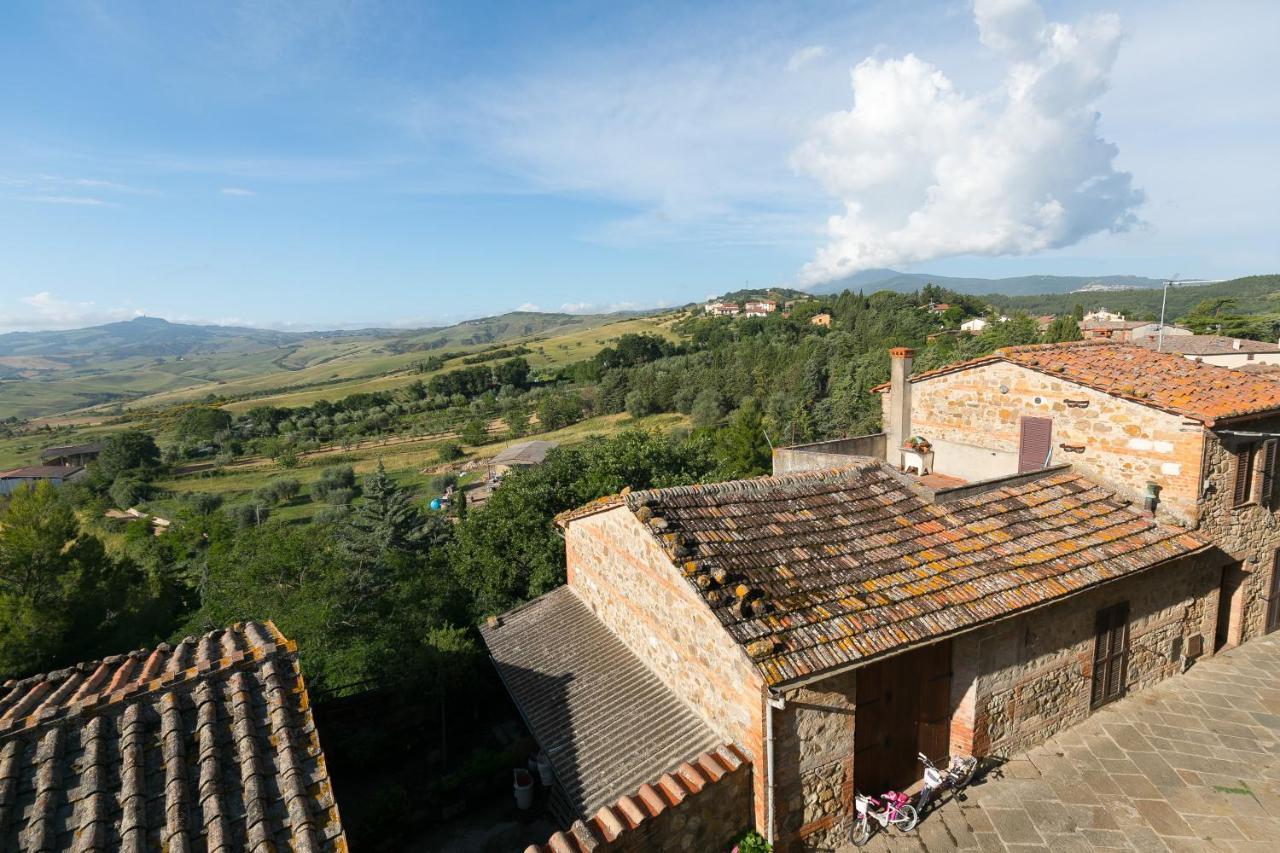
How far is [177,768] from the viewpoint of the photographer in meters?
4.75

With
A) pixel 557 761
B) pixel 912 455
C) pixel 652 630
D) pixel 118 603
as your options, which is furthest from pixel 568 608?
pixel 118 603

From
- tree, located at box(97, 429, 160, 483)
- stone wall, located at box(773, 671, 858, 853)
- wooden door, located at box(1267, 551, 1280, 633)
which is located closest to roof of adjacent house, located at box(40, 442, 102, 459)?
tree, located at box(97, 429, 160, 483)

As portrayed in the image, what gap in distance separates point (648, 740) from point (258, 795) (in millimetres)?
4502

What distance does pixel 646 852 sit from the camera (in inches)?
252

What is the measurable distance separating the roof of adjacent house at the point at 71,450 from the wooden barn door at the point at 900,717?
87449 millimetres

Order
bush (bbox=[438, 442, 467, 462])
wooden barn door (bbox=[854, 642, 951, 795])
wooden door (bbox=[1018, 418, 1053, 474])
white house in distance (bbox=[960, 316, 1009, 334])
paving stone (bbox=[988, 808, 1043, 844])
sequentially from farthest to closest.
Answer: white house in distance (bbox=[960, 316, 1009, 334]) < bush (bbox=[438, 442, 467, 462]) < wooden door (bbox=[1018, 418, 1053, 474]) < wooden barn door (bbox=[854, 642, 951, 795]) < paving stone (bbox=[988, 808, 1043, 844])

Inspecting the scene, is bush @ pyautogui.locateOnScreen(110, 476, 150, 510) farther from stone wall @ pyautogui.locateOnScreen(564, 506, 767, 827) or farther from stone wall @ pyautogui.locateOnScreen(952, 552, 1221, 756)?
stone wall @ pyautogui.locateOnScreen(952, 552, 1221, 756)

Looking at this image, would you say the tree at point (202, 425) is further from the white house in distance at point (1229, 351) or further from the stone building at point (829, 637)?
the white house in distance at point (1229, 351)

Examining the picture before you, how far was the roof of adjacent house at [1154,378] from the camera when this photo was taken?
10.0 meters

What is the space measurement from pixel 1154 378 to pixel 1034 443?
2.31 m

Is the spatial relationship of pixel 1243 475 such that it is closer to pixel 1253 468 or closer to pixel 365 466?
pixel 1253 468

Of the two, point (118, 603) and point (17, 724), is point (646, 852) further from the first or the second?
point (118, 603)

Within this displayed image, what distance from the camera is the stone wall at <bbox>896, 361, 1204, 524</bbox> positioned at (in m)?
9.98

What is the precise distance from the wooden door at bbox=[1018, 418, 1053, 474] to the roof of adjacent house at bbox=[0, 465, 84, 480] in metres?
79.8
